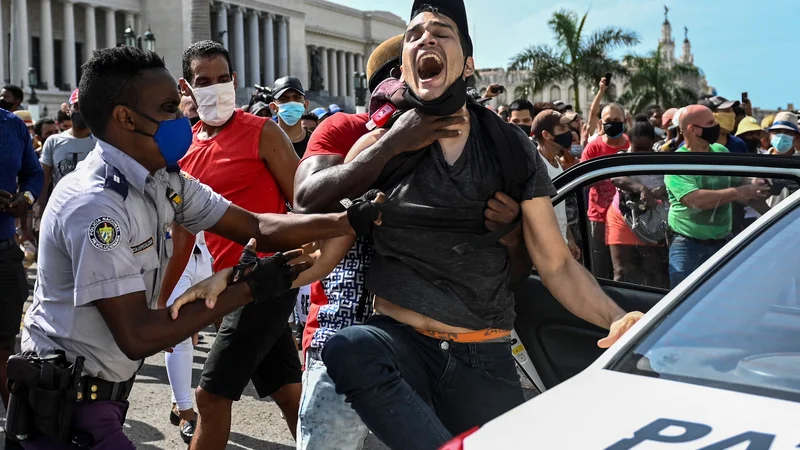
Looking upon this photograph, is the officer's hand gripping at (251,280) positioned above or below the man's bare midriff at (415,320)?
above

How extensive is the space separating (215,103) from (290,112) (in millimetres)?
3280

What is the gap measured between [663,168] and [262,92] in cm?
738

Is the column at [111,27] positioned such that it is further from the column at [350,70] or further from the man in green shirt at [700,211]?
the man in green shirt at [700,211]

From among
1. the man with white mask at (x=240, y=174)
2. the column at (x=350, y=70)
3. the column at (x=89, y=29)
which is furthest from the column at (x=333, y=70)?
the man with white mask at (x=240, y=174)

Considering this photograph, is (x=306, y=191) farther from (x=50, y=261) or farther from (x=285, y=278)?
(x=50, y=261)

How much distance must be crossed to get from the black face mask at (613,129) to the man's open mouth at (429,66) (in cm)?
605

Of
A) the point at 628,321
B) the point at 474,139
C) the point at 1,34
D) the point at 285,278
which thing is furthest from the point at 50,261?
the point at 1,34

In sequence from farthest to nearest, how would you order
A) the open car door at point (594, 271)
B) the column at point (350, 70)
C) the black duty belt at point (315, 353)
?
the column at point (350, 70) < the open car door at point (594, 271) < the black duty belt at point (315, 353)

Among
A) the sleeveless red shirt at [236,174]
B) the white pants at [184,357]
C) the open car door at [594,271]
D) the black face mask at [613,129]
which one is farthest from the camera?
the black face mask at [613,129]

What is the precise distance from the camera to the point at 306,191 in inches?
120

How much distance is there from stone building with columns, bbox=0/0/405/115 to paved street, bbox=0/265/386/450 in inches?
1648

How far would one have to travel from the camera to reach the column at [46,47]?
60.6 m

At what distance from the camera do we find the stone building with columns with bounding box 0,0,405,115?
57.7 metres

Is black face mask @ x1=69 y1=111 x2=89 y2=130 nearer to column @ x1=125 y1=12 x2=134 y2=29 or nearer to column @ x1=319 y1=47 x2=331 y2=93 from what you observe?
column @ x1=125 y1=12 x2=134 y2=29
